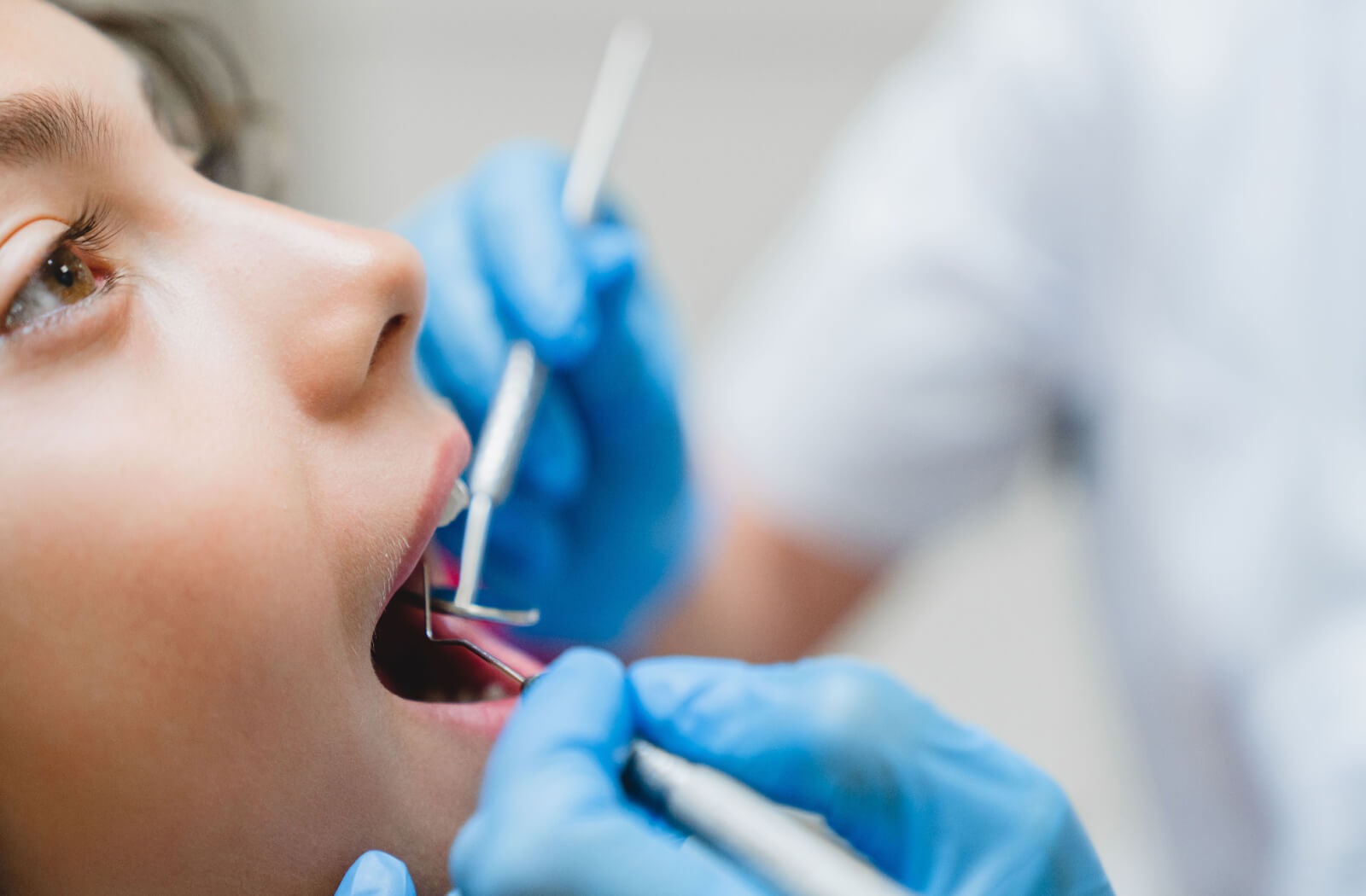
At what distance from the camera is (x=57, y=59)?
50cm

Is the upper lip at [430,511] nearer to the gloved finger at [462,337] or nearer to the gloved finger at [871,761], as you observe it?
the gloved finger at [871,761]

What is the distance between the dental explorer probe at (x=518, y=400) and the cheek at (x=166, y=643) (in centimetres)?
12

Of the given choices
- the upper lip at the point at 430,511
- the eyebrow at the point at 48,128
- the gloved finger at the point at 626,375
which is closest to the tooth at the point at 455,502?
the upper lip at the point at 430,511

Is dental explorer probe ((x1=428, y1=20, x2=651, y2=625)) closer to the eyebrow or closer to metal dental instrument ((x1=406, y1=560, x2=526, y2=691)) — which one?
metal dental instrument ((x1=406, y1=560, x2=526, y2=691))

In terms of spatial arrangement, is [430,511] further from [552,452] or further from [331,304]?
[552,452]

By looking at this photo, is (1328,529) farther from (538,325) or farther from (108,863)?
(108,863)

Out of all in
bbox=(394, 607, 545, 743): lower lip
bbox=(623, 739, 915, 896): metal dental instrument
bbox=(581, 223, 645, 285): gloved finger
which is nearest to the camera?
bbox=(623, 739, 915, 896): metal dental instrument

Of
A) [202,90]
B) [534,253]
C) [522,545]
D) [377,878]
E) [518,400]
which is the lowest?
[377,878]

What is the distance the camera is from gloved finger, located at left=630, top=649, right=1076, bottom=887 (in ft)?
1.68

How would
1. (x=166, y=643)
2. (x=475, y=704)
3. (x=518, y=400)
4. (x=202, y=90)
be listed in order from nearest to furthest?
(x=166, y=643) → (x=475, y=704) → (x=518, y=400) → (x=202, y=90)

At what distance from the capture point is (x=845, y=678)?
526 millimetres

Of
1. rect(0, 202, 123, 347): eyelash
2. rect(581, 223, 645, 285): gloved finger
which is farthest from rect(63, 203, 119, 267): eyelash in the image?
rect(581, 223, 645, 285): gloved finger

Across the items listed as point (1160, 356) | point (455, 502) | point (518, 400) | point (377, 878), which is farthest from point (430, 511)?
point (1160, 356)

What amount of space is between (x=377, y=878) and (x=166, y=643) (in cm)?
13
